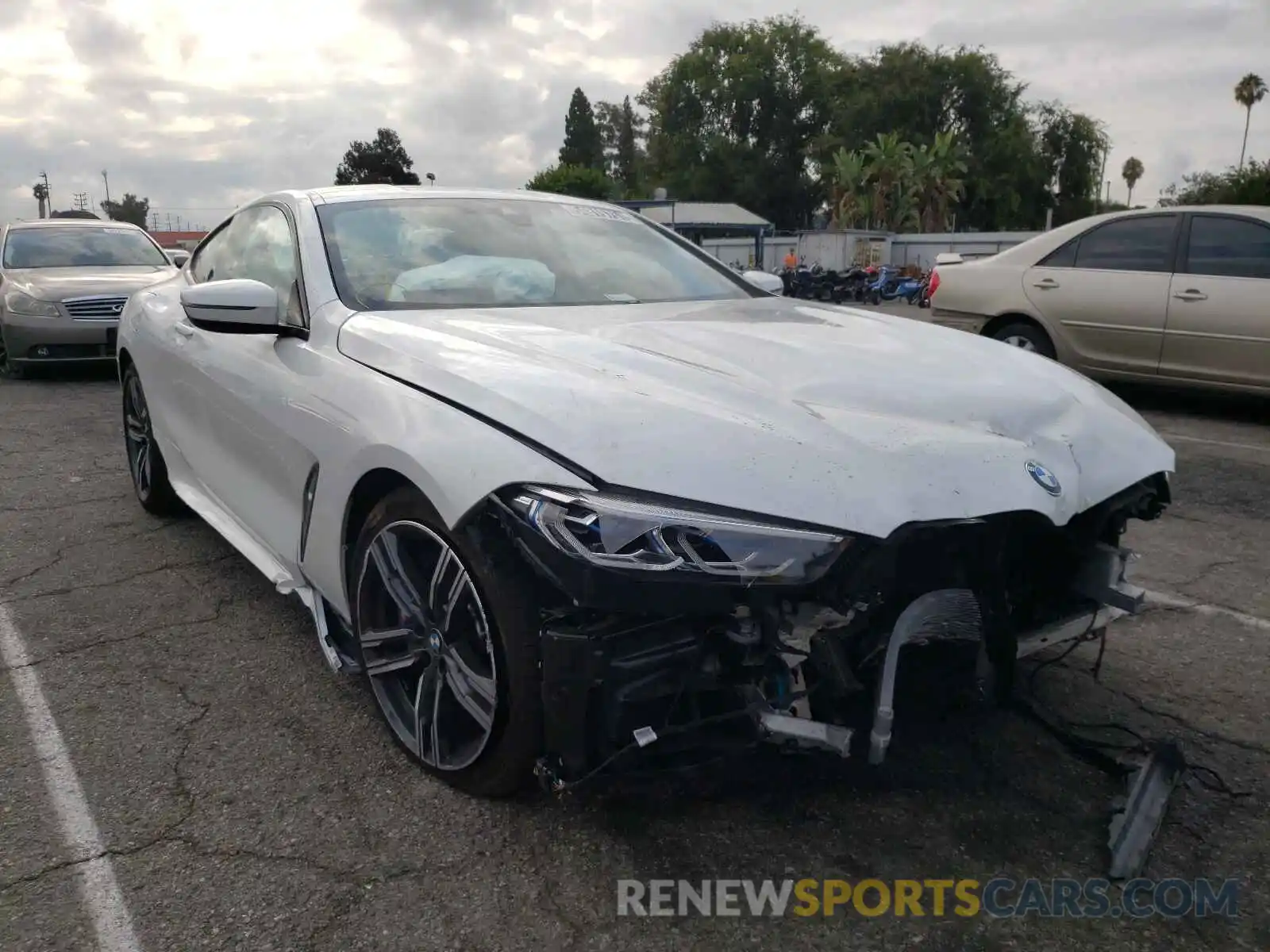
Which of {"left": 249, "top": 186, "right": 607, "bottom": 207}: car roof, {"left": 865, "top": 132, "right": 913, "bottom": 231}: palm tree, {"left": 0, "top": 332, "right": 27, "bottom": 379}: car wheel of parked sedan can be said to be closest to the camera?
{"left": 249, "top": 186, "right": 607, "bottom": 207}: car roof

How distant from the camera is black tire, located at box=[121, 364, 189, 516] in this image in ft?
14.8

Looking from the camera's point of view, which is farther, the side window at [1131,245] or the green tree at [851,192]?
the green tree at [851,192]

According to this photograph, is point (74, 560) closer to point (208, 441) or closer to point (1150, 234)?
point (208, 441)

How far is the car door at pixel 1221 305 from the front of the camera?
683 cm

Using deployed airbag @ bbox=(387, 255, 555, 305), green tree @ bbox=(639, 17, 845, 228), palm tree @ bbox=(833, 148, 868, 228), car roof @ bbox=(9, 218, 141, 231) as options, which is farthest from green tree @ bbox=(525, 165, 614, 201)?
deployed airbag @ bbox=(387, 255, 555, 305)

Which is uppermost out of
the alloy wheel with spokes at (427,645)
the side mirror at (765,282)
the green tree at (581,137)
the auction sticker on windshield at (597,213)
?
the green tree at (581,137)

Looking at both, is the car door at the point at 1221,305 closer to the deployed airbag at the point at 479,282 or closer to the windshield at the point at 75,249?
the deployed airbag at the point at 479,282

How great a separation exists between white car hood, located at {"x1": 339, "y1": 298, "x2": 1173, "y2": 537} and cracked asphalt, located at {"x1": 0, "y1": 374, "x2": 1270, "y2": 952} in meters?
0.61

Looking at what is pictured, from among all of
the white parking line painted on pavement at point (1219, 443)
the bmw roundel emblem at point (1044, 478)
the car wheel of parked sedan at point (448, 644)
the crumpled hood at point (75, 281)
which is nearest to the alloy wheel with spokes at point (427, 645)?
the car wheel of parked sedan at point (448, 644)

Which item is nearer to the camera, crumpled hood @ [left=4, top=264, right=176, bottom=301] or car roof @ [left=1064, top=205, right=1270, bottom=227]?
car roof @ [left=1064, top=205, right=1270, bottom=227]

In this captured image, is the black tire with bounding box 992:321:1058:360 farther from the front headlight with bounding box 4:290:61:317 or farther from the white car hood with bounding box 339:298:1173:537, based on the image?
the front headlight with bounding box 4:290:61:317

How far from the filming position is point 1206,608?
370 centimetres

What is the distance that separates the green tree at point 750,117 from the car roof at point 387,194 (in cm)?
6022

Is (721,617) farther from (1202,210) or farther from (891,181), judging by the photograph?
(891,181)
